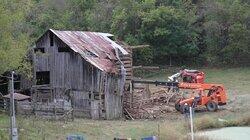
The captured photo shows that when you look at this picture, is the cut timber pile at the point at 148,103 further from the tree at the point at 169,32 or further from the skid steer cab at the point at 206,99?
the tree at the point at 169,32

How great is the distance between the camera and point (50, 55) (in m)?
42.1

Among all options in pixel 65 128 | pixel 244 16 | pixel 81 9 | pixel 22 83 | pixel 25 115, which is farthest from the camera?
pixel 81 9

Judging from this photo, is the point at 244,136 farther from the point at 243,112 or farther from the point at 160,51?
the point at 160,51

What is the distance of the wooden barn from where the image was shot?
39.5 m

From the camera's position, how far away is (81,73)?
40438mm

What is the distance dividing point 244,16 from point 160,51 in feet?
35.2

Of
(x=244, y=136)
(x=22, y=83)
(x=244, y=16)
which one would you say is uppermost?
(x=244, y=16)

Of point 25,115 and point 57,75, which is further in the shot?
point 57,75

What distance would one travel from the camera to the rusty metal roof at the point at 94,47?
131 ft

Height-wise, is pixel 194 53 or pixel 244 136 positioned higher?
pixel 194 53

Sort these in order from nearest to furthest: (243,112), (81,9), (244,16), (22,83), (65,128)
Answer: (65,128) → (243,112) → (22,83) → (244,16) → (81,9)

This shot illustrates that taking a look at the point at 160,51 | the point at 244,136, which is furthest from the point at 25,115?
the point at 160,51

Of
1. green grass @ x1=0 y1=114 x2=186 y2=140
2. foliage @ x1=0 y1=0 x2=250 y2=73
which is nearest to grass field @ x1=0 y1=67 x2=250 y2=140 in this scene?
green grass @ x1=0 y1=114 x2=186 y2=140

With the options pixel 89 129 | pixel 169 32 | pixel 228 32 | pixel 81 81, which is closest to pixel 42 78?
pixel 81 81
